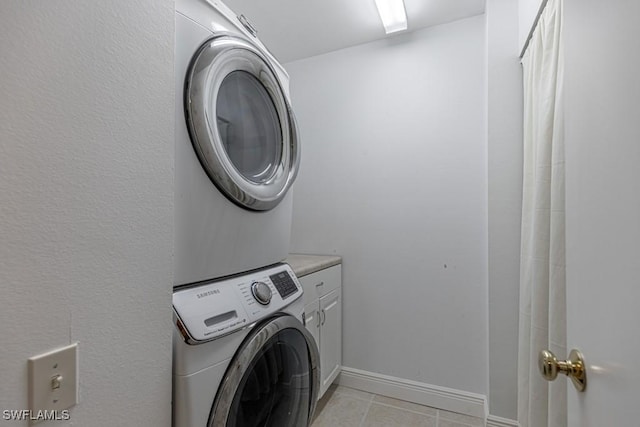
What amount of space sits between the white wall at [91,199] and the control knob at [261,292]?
32 centimetres

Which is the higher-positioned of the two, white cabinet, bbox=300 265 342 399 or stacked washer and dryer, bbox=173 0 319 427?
stacked washer and dryer, bbox=173 0 319 427

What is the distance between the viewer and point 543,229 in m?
1.23

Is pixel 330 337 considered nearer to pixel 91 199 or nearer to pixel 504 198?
pixel 504 198

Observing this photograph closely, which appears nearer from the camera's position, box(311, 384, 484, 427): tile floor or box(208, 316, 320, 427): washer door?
box(208, 316, 320, 427): washer door

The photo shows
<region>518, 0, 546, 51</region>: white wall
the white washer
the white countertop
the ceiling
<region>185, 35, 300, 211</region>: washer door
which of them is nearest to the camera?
the white washer

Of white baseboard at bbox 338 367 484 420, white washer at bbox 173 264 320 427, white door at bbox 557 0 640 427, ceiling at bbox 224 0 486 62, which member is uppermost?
ceiling at bbox 224 0 486 62

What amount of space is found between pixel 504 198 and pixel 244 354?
1579 millimetres

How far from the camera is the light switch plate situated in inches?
18.8

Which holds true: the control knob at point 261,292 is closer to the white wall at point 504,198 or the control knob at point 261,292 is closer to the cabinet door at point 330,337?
the cabinet door at point 330,337

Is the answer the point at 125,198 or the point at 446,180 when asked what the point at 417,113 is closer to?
the point at 446,180

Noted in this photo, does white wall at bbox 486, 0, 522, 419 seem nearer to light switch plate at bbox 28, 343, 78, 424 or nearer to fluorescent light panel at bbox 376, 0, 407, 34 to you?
fluorescent light panel at bbox 376, 0, 407, 34

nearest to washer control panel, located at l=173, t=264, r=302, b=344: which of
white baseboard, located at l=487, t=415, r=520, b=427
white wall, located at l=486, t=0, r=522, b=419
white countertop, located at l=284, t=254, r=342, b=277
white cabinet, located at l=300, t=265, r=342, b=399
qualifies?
white countertop, located at l=284, t=254, r=342, b=277

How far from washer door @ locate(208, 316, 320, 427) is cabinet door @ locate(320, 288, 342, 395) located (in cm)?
67

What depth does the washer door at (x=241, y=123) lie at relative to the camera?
879mm
